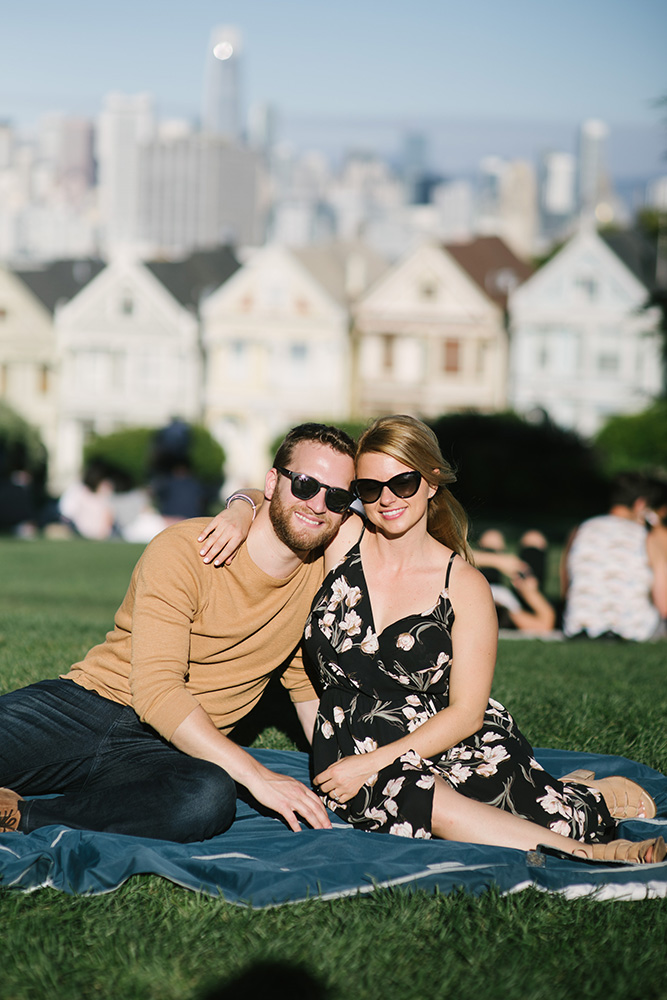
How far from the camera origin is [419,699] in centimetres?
403

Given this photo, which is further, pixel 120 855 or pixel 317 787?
pixel 317 787

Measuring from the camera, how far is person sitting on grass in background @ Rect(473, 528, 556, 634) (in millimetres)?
9414

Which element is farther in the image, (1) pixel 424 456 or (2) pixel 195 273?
(2) pixel 195 273

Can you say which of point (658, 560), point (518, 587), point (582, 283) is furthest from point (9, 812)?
point (582, 283)

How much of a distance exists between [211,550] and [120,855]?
111 centimetres

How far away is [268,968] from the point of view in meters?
2.91

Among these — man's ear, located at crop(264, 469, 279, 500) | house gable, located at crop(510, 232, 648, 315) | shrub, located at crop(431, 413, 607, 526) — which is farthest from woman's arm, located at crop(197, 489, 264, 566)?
house gable, located at crop(510, 232, 648, 315)

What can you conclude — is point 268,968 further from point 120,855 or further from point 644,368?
point 644,368

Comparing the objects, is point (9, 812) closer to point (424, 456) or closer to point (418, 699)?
point (418, 699)

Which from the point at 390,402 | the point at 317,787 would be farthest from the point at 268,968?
the point at 390,402

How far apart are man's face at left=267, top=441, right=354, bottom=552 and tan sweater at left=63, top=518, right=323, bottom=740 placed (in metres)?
0.19

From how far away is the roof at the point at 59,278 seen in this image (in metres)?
51.6

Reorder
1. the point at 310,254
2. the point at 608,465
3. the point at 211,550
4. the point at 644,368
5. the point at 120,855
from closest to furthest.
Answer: the point at 120,855 < the point at 211,550 < the point at 608,465 < the point at 644,368 < the point at 310,254

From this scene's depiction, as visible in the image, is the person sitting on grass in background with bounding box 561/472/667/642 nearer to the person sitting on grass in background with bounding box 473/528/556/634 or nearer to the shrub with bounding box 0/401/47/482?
the person sitting on grass in background with bounding box 473/528/556/634
